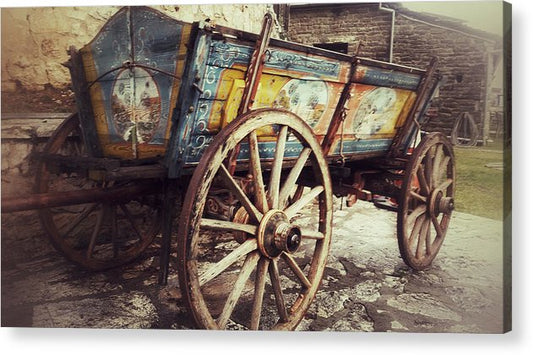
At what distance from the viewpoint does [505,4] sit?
2537 mm

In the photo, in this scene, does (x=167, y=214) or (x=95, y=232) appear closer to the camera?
(x=167, y=214)

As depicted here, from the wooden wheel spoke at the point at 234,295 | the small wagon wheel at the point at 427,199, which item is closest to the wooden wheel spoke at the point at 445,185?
the small wagon wheel at the point at 427,199

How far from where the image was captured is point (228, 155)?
215 cm

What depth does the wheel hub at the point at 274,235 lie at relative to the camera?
2.18 metres

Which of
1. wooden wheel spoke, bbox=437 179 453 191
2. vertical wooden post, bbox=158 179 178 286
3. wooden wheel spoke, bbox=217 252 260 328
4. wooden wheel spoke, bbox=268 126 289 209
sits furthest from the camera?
wooden wheel spoke, bbox=437 179 453 191

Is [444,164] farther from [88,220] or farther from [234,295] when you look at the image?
[88,220]

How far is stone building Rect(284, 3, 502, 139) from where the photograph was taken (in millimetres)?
2559

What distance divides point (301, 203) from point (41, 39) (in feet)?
5.83

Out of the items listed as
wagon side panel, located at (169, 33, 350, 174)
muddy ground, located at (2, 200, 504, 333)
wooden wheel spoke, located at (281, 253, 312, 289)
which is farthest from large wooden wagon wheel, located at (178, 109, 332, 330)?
muddy ground, located at (2, 200, 504, 333)

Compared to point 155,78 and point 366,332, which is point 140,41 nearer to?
point 155,78

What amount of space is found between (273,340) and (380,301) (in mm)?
665

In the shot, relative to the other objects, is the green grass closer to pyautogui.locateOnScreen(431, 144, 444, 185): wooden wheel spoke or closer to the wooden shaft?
pyautogui.locateOnScreen(431, 144, 444, 185): wooden wheel spoke

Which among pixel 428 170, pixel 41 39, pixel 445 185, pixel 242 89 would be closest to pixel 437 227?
pixel 445 185

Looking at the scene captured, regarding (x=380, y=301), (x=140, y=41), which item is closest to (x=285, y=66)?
(x=140, y=41)
